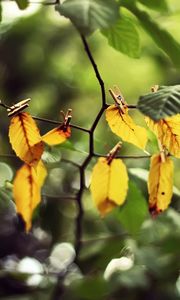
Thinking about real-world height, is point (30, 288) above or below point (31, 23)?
below

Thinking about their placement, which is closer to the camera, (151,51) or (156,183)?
(156,183)

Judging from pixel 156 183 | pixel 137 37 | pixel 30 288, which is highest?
pixel 137 37

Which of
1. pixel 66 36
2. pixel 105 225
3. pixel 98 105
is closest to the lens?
pixel 105 225

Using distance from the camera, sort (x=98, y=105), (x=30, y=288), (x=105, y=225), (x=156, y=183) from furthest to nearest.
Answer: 1. (x=98, y=105)
2. (x=105, y=225)
3. (x=30, y=288)
4. (x=156, y=183)

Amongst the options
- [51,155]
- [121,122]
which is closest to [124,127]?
[121,122]

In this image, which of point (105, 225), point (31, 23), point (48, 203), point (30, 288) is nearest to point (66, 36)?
point (31, 23)

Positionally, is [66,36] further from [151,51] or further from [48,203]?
[48,203]
